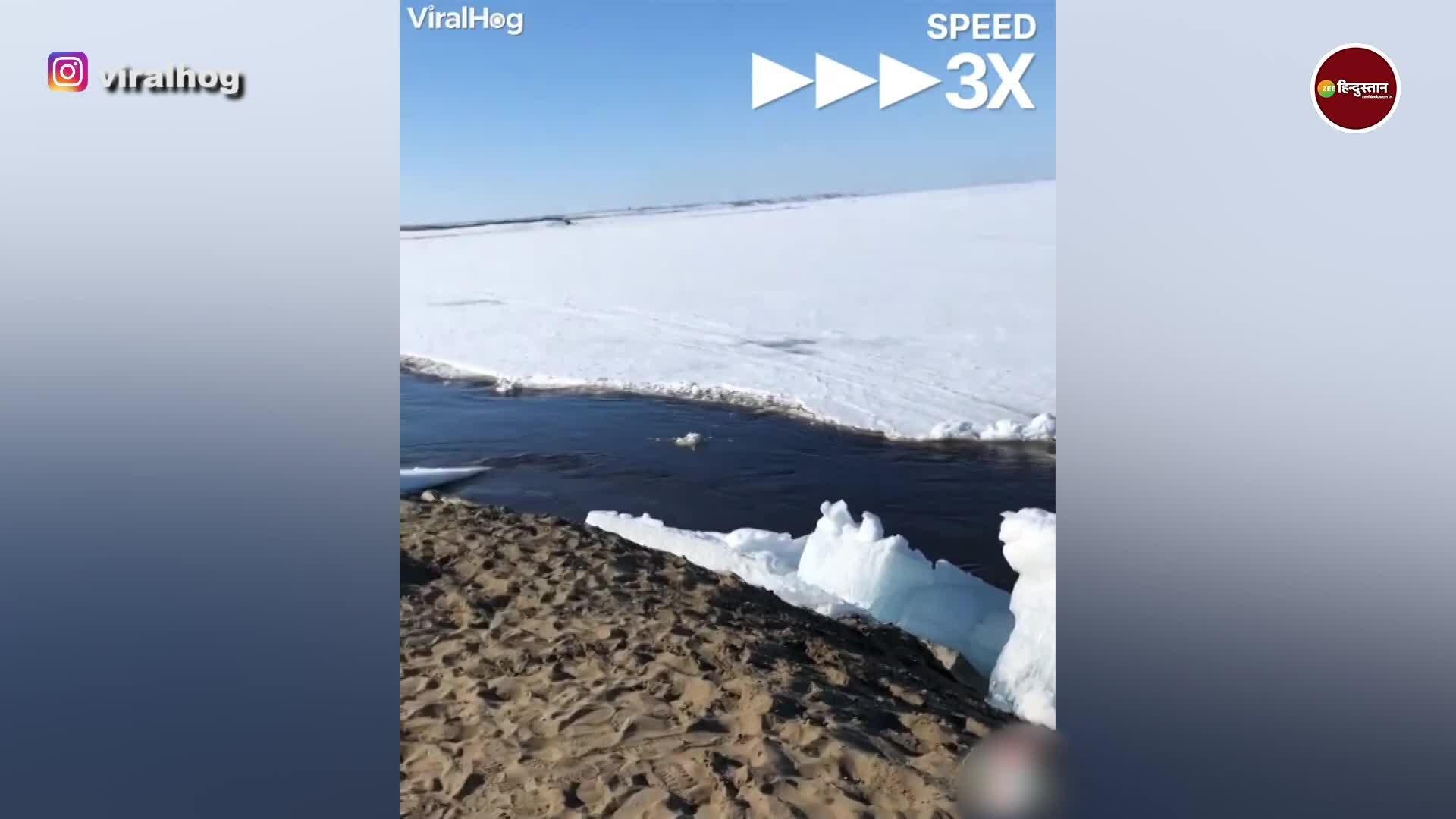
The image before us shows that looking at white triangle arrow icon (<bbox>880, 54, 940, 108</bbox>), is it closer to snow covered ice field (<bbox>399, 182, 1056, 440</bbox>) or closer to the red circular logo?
the red circular logo

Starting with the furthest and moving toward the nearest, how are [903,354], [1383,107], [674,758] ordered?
[903,354] → [674,758] → [1383,107]

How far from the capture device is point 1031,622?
3.25 metres

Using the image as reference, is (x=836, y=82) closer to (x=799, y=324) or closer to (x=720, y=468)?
(x=720, y=468)

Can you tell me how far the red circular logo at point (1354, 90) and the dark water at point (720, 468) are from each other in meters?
2.65

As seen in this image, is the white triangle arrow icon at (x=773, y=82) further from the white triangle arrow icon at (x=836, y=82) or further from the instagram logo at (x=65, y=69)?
the instagram logo at (x=65, y=69)

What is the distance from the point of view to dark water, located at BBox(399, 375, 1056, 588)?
462 cm

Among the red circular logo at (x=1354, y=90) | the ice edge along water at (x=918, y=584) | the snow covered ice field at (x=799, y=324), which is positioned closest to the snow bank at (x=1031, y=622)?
the ice edge along water at (x=918, y=584)

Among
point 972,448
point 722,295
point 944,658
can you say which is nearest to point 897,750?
point 944,658

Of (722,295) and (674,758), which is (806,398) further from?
(674,758)

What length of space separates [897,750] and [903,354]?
12.7 feet

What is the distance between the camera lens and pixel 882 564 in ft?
12.6

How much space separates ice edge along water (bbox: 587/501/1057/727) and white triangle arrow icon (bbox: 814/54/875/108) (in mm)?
1680

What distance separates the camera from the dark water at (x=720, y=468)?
4.62m

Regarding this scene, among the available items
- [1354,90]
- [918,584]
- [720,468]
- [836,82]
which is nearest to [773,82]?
[836,82]
